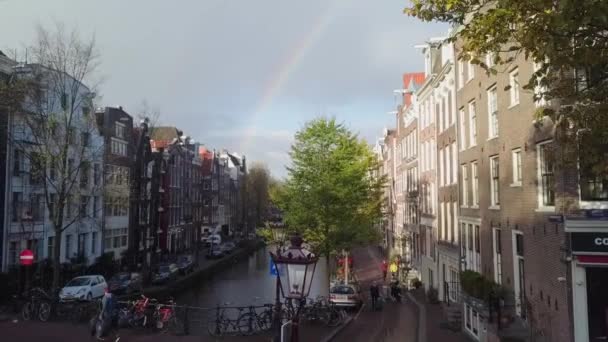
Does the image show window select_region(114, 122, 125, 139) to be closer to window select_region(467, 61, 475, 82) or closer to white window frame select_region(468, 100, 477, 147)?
window select_region(467, 61, 475, 82)

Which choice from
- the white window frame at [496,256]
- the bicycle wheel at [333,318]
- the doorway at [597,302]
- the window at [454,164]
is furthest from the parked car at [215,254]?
the doorway at [597,302]

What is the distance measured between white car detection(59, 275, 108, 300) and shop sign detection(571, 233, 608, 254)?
73.7ft

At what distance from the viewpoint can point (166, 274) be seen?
131 ft

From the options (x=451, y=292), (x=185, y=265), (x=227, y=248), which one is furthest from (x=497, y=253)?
(x=227, y=248)

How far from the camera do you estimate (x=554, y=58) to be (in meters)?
6.48

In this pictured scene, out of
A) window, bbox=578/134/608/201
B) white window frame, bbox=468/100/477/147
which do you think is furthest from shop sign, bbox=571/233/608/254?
white window frame, bbox=468/100/477/147

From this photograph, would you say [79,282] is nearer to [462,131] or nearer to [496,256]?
[496,256]

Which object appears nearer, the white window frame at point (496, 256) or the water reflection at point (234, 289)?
the white window frame at point (496, 256)

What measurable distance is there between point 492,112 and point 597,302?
883cm

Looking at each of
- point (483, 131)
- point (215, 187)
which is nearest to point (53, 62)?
point (483, 131)

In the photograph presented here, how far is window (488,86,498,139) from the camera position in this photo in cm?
1966

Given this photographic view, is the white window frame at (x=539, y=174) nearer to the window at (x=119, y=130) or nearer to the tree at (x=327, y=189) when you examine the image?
the tree at (x=327, y=189)

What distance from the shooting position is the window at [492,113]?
64.5 ft

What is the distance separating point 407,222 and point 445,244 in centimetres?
1594
